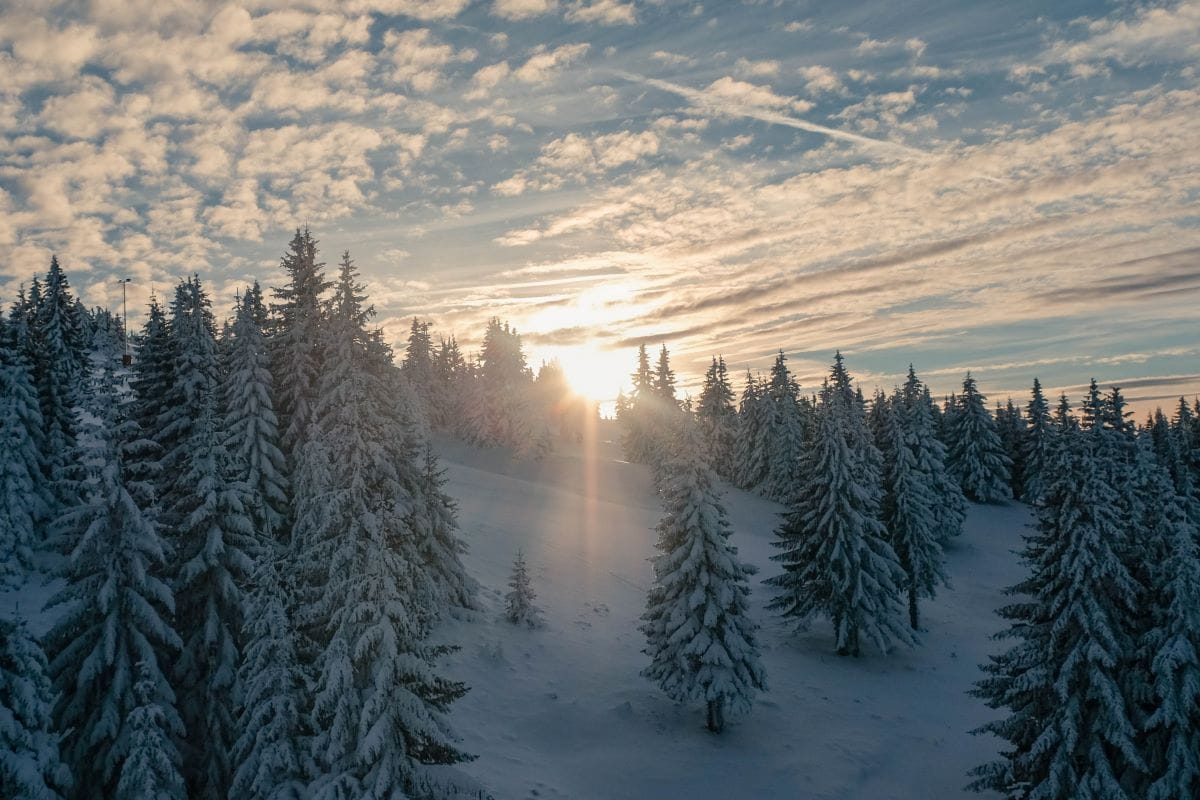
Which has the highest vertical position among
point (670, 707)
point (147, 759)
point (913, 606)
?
point (147, 759)

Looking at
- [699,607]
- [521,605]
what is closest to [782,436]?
[521,605]

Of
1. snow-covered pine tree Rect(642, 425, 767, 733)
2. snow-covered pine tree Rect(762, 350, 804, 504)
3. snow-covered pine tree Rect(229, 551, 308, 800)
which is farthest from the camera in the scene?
snow-covered pine tree Rect(762, 350, 804, 504)

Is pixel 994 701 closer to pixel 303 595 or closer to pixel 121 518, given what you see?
pixel 303 595

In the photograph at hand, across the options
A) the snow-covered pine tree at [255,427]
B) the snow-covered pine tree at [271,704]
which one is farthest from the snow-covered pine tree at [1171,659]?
the snow-covered pine tree at [255,427]

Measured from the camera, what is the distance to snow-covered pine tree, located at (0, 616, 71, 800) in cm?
1370

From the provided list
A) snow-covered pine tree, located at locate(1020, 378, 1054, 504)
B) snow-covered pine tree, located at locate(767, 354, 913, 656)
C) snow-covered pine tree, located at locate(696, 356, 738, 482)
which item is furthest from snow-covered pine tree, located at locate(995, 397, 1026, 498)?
snow-covered pine tree, located at locate(767, 354, 913, 656)

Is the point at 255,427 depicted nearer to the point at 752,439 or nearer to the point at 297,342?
the point at 297,342

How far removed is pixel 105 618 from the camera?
1841 centimetres

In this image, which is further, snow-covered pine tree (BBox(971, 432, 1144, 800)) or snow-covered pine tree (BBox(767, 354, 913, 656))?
snow-covered pine tree (BBox(767, 354, 913, 656))

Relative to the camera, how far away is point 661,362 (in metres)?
90.9

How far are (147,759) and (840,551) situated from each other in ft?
103

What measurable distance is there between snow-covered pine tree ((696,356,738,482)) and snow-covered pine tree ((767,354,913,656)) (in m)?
40.0

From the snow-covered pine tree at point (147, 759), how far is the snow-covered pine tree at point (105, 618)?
30.2 inches

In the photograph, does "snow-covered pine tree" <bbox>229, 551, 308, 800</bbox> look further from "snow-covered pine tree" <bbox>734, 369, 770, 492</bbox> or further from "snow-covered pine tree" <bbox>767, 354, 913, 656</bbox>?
"snow-covered pine tree" <bbox>734, 369, 770, 492</bbox>
